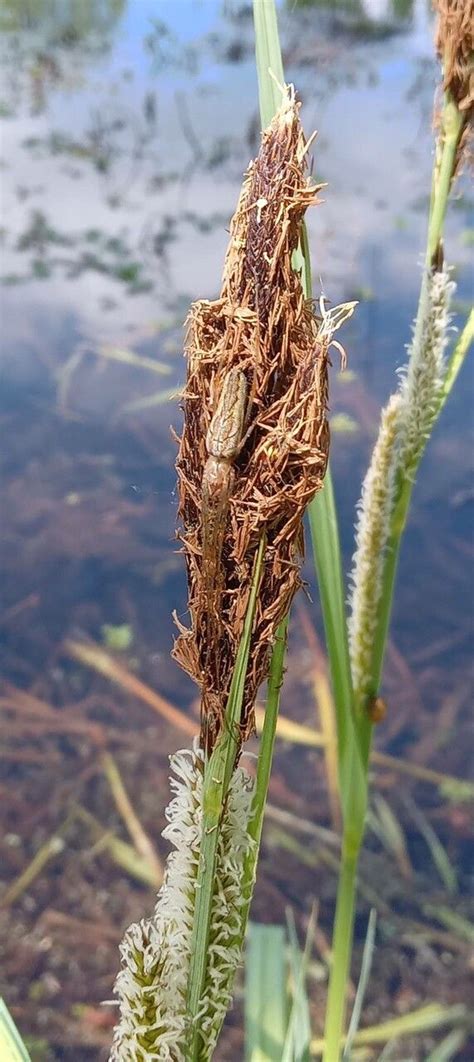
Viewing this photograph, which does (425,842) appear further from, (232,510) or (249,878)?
(232,510)

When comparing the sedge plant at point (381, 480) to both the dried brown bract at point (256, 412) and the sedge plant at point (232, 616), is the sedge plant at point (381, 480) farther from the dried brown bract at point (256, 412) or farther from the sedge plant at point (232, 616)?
the dried brown bract at point (256, 412)

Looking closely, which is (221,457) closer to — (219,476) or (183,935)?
(219,476)

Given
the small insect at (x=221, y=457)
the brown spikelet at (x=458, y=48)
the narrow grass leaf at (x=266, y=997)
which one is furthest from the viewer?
the narrow grass leaf at (x=266, y=997)

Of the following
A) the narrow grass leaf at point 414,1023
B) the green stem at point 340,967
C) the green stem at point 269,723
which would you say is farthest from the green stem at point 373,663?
the narrow grass leaf at point 414,1023

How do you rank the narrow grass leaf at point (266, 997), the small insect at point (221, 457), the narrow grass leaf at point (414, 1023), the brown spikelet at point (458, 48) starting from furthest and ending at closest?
1. the narrow grass leaf at point (414, 1023)
2. the narrow grass leaf at point (266, 997)
3. the brown spikelet at point (458, 48)
4. the small insect at point (221, 457)

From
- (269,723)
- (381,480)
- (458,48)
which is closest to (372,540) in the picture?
(381,480)

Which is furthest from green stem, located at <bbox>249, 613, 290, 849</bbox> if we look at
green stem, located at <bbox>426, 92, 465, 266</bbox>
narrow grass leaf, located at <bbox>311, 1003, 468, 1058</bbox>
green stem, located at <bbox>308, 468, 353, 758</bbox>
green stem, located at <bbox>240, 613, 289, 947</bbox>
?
narrow grass leaf, located at <bbox>311, 1003, 468, 1058</bbox>

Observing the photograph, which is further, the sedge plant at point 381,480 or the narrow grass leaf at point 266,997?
the narrow grass leaf at point 266,997
